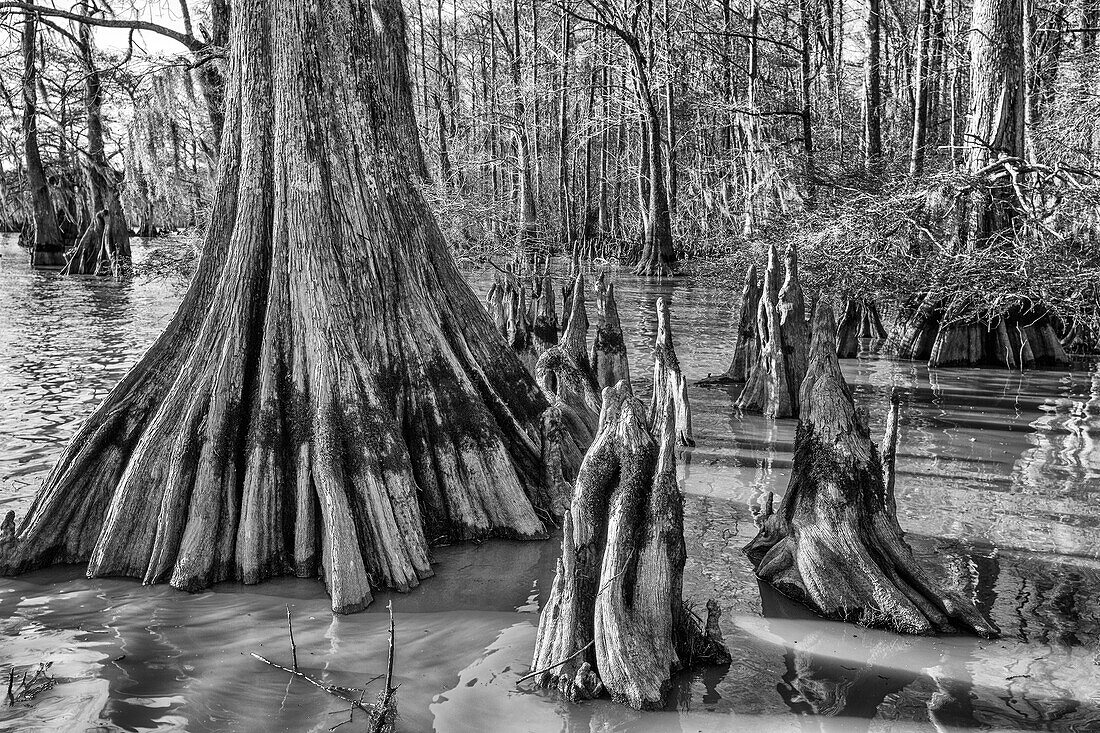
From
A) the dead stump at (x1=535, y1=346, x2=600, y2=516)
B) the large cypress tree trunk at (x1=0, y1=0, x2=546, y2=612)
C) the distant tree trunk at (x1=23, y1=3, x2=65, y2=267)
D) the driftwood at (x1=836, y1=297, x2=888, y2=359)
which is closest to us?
the large cypress tree trunk at (x1=0, y1=0, x2=546, y2=612)

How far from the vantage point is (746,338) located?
9250 mm

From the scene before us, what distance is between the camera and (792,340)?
7.86 m

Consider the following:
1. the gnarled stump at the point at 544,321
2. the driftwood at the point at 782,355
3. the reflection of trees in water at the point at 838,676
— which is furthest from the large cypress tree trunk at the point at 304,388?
the gnarled stump at the point at 544,321

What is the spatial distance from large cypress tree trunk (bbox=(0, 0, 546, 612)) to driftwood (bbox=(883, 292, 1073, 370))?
6.90 meters

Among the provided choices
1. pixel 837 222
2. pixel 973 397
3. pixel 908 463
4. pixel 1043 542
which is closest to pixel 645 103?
pixel 837 222

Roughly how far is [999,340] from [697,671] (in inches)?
328

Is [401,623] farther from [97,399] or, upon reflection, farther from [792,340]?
[97,399]

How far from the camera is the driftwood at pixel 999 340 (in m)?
10.0

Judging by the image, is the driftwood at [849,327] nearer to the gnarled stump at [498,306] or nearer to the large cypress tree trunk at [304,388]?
the gnarled stump at [498,306]

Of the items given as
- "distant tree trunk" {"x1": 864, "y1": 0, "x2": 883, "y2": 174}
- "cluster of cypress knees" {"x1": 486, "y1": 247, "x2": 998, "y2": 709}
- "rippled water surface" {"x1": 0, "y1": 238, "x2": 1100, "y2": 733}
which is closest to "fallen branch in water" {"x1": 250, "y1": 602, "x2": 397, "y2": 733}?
"rippled water surface" {"x1": 0, "y1": 238, "x2": 1100, "y2": 733}

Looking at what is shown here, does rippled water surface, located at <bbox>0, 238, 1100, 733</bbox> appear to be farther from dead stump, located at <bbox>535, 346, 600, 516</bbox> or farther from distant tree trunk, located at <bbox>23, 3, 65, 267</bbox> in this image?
distant tree trunk, located at <bbox>23, 3, 65, 267</bbox>

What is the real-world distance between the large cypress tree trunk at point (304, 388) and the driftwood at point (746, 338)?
181 inches

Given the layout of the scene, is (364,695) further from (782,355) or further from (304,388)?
(782,355)

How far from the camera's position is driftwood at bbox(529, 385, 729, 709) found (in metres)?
3.17
